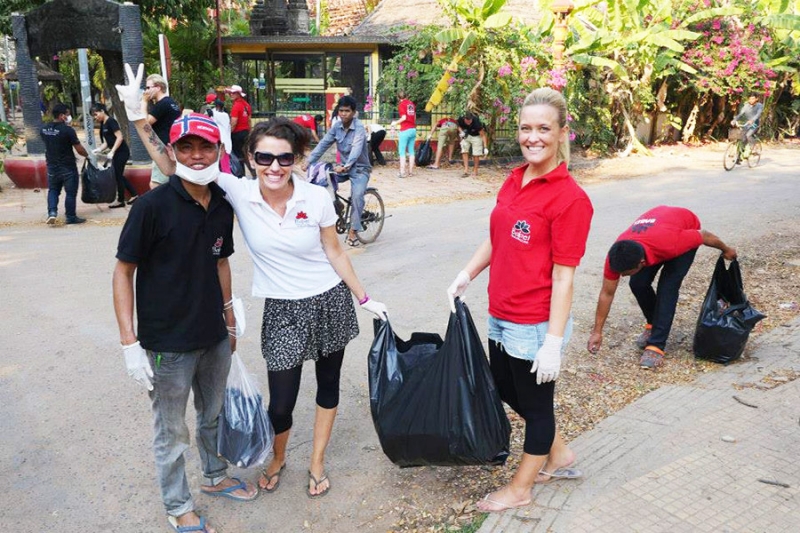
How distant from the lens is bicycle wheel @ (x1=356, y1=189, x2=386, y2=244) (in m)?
8.77

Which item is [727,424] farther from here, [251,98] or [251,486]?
[251,98]

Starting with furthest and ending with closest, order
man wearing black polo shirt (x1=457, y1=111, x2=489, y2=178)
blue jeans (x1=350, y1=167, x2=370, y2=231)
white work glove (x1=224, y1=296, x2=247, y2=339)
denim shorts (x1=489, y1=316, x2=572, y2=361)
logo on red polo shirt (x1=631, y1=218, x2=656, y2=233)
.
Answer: man wearing black polo shirt (x1=457, y1=111, x2=489, y2=178)
blue jeans (x1=350, y1=167, x2=370, y2=231)
logo on red polo shirt (x1=631, y1=218, x2=656, y2=233)
white work glove (x1=224, y1=296, x2=247, y2=339)
denim shorts (x1=489, y1=316, x2=572, y2=361)

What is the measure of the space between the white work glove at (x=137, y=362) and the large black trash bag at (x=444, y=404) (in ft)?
3.18

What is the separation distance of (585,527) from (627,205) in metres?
9.43

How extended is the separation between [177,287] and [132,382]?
219 centimetres

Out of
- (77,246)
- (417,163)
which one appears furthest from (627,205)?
(77,246)

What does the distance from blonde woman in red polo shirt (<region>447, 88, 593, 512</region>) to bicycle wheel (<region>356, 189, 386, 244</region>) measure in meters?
5.66

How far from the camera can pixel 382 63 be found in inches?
759

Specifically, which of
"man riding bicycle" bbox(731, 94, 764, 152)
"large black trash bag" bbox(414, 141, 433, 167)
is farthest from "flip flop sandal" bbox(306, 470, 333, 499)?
"man riding bicycle" bbox(731, 94, 764, 152)

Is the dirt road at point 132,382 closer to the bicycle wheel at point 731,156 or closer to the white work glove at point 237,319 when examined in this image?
the white work glove at point 237,319

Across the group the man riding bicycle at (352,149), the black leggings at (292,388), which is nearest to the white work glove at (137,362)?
the black leggings at (292,388)

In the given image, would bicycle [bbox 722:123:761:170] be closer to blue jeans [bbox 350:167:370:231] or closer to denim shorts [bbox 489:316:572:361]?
blue jeans [bbox 350:167:370:231]

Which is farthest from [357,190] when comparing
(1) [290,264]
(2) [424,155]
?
(2) [424,155]

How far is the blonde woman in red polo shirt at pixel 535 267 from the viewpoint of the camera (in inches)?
109
